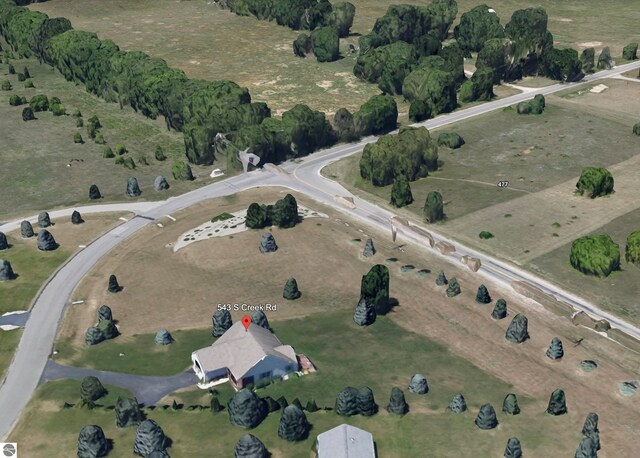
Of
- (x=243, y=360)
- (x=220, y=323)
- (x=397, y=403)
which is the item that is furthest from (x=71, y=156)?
(x=397, y=403)

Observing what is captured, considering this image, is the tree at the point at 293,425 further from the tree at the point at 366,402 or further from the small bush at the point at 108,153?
the small bush at the point at 108,153

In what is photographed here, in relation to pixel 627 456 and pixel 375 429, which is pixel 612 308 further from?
pixel 375 429

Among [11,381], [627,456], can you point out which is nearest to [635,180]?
[627,456]

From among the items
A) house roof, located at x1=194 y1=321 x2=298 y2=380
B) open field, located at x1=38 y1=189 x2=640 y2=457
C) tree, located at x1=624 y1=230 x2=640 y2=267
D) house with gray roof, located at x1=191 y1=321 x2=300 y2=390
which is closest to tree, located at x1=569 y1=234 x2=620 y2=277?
tree, located at x1=624 y1=230 x2=640 y2=267

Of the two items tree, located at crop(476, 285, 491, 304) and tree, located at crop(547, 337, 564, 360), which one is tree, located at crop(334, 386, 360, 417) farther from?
tree, located at crop(476, 285, 491, 304)

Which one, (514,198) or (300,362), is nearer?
(300,362)

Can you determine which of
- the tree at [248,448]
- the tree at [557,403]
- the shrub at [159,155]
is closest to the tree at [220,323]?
the tree at [248,448]

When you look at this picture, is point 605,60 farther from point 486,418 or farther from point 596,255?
point 486,418
